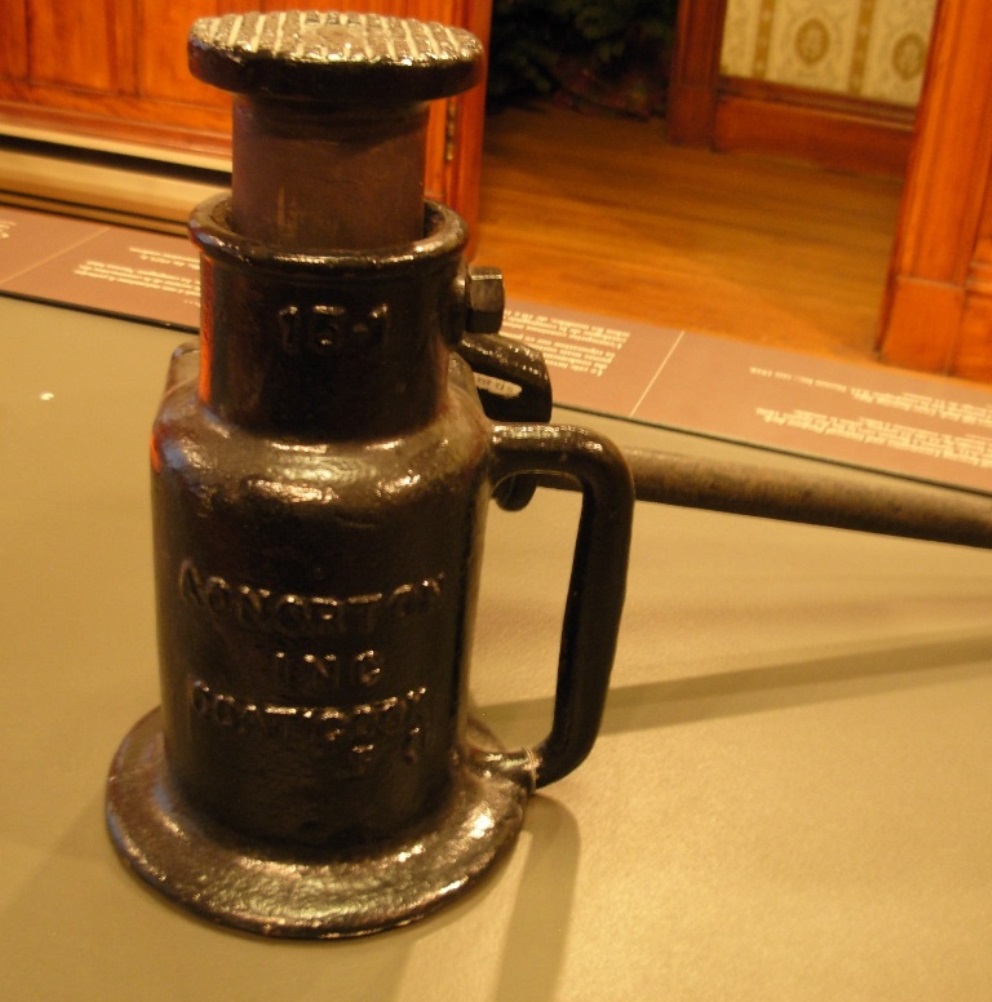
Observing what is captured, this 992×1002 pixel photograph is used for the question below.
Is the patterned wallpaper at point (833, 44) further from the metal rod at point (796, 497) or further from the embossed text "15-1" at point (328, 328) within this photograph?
the embossed text "15-1" at point (328, 328)

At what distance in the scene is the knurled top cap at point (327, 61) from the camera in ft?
2.42

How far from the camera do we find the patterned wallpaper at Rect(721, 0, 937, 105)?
3494 mm

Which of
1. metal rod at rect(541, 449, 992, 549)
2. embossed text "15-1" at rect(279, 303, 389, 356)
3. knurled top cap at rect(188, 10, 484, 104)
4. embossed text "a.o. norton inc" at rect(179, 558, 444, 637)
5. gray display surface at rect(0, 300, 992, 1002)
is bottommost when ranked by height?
gray display surface at rect(0, 300, 992, 1002)

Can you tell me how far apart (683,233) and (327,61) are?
226 cm

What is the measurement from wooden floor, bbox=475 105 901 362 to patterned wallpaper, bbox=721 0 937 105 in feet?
0.82

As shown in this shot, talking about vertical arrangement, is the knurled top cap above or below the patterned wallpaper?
above

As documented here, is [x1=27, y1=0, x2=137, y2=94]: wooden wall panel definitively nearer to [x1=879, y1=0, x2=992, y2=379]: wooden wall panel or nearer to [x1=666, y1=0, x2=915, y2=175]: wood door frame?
[x1=879, y1=0, x2=992, y2=379]: wooden wall panel

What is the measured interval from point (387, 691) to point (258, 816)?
124 millimetres

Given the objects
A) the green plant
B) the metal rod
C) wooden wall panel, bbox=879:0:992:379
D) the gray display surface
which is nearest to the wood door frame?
the green plant

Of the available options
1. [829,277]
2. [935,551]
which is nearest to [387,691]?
[935,551]

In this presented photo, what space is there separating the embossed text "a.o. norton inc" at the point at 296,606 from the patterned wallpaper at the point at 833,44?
3042mm

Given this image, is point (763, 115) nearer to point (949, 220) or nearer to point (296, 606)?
point (949, 220)

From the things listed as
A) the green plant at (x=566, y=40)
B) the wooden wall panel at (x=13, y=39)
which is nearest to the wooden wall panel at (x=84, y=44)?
the wooden wall panel at (x=13, y=39)

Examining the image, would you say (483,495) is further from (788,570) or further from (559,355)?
(559,355)
